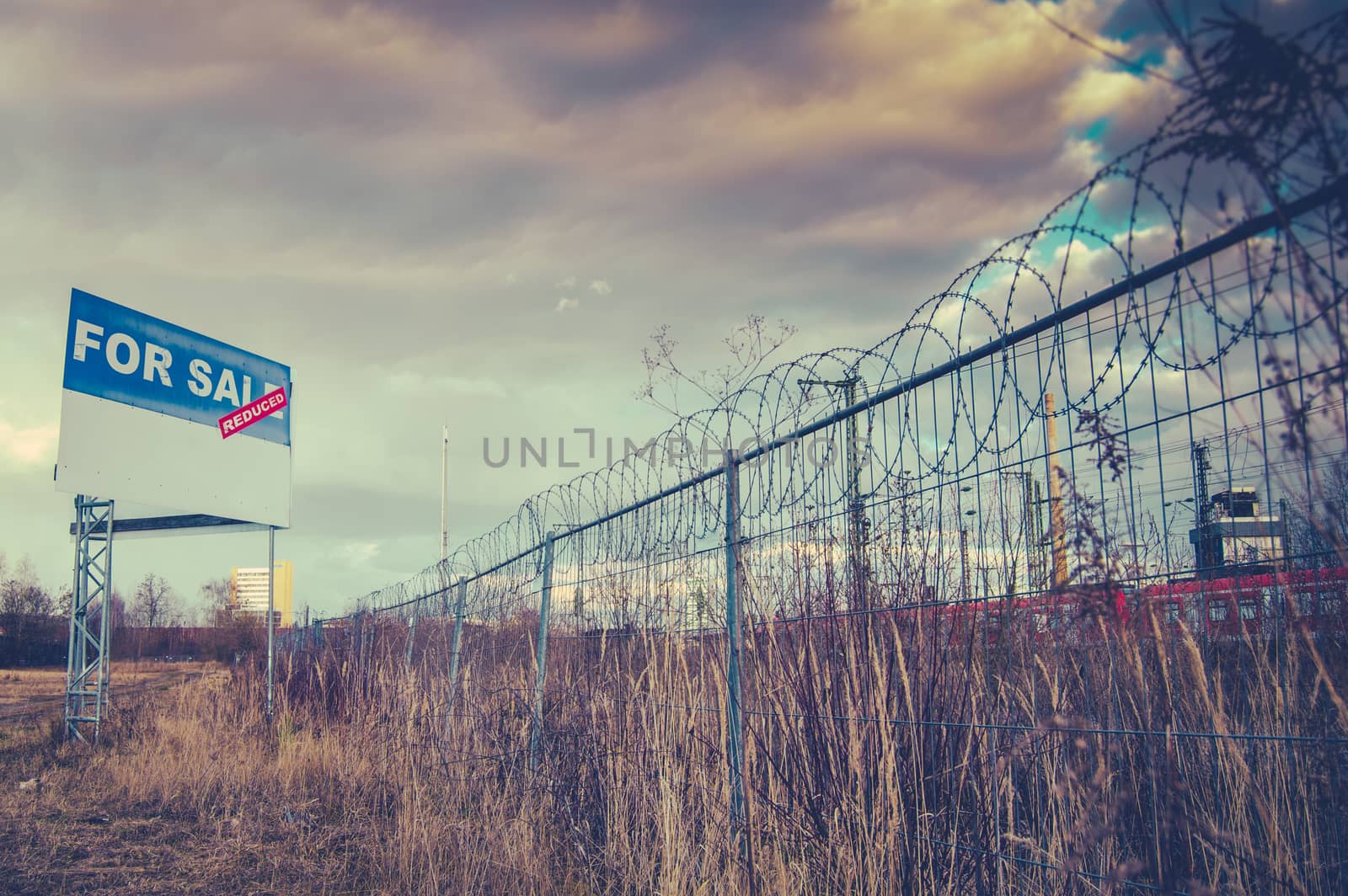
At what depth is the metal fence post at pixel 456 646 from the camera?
21.5 feet

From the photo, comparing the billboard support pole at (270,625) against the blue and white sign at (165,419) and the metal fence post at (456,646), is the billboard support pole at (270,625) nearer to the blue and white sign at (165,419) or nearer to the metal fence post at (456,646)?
the blue and white sign at (165,419)

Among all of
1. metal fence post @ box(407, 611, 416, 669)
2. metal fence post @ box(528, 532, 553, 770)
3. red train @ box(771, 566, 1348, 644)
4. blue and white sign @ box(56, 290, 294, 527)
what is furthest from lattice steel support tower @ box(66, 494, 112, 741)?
red train @ box(771, 566, 1348, 644)

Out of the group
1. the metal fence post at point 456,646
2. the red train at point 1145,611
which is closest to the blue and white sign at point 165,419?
the metal fence post at point 456,646

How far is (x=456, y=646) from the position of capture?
742 cm

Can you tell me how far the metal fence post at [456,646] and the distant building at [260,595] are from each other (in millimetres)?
10626

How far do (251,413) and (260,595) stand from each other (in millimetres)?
146147

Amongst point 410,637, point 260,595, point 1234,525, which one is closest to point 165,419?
point 410,637

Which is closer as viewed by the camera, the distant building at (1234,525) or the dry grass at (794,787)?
the distant building at (1234,525)

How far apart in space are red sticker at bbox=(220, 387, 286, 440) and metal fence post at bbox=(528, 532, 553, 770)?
28.9 feet

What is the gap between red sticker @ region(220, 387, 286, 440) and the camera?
44.1ft

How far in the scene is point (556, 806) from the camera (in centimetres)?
492

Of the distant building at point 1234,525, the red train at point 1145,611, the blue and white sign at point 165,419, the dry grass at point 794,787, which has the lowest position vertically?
the dry grass at point 794,787

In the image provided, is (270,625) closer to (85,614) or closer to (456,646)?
(85,614)

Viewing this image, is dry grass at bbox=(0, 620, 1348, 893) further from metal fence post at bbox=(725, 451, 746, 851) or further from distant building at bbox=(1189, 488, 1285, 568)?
distant building at bbox=(1189, 488, 1285, 568)
